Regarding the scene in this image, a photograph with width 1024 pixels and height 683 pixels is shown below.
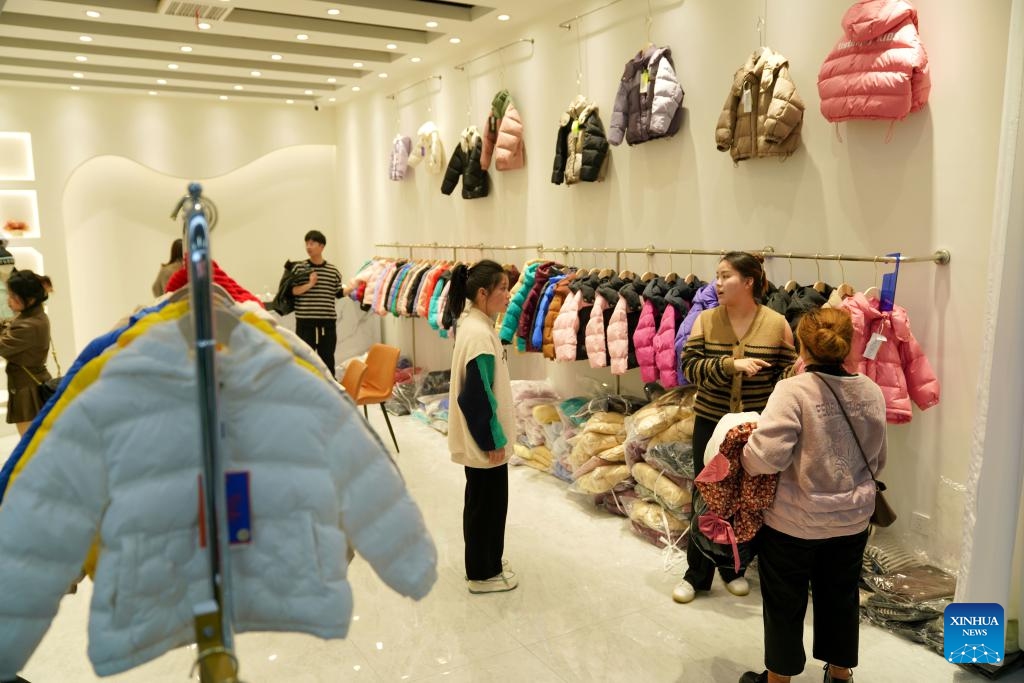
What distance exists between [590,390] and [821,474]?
3.11 meters

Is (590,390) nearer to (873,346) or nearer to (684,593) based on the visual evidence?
(684,593)

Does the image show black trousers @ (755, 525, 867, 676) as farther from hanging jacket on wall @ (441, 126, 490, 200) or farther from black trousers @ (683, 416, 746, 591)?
hanging jacket on wall @ (441, 126, 490, 200)

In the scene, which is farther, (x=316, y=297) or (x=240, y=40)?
(x=316, y=297)

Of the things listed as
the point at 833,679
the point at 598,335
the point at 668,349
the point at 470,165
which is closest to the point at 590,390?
the point at 598,335

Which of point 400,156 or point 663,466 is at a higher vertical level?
point 400,156

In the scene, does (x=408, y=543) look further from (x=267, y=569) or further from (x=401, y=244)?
(x=401, y=244)

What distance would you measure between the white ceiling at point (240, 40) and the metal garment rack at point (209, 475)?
14.9 feet

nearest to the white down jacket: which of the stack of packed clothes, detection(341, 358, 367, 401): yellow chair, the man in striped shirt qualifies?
the stack of packed clothes

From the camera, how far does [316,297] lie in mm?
6441

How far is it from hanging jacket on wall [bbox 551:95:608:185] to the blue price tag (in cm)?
396

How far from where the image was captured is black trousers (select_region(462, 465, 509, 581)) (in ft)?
11.2

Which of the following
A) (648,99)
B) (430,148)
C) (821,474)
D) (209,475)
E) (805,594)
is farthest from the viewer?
(430,148)

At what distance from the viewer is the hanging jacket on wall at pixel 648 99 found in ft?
14.4

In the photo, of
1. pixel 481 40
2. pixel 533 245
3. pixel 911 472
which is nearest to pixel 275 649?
pixel 911 472
